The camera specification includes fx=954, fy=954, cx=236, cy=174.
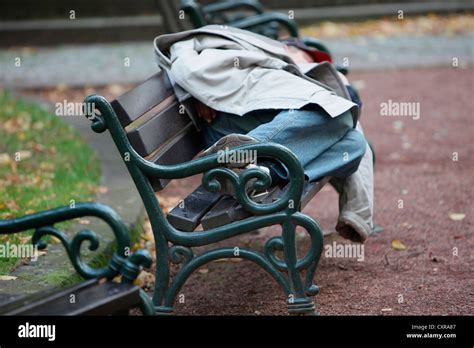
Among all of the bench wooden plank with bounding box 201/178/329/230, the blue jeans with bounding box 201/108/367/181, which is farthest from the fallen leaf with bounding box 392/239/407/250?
the bench wooden plank with bounding box 201/178/329/230

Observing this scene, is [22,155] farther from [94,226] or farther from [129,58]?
[129,58]

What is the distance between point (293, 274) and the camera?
4.10 m

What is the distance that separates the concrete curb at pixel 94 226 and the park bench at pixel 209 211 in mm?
641

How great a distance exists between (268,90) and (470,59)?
6907 millimetres

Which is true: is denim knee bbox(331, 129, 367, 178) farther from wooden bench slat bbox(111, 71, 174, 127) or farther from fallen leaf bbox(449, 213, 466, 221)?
fallen leaf bbox(449, 213, 466, 221)

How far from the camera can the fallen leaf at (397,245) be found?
18.2 ft

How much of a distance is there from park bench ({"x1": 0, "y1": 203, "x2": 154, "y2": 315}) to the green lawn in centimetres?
112

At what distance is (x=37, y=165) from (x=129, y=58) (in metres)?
4.89

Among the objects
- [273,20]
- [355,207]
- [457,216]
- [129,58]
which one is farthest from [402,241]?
[129,58]

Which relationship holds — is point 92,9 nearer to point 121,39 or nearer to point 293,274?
point 121,39

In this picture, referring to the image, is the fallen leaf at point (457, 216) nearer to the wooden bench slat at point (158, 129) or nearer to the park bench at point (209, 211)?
the park bench at point (209, 211)

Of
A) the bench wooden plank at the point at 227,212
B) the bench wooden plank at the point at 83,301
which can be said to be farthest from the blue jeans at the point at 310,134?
the bench wooden plank at the point at 83,301

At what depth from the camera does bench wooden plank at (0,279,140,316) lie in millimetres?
3268
